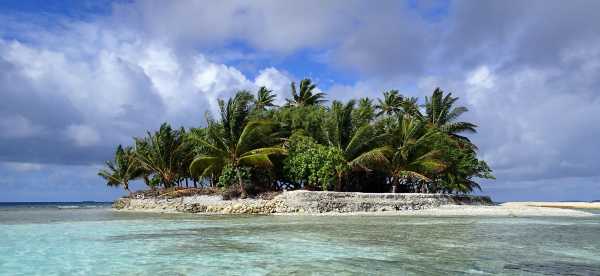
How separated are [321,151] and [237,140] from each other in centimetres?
474

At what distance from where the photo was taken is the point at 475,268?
7.10 meters

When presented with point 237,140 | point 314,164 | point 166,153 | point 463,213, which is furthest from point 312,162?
point 166,153

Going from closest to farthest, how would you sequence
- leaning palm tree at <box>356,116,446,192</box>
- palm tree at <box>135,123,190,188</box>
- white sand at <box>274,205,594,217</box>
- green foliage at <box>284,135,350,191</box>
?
1. white sand at <box>274,205,594,217</box>
2. green foliage at <box>284,135,350,191</box>
3. leaning palm tree at <box>356,116,446,192</box>
4. palm tree at <box>135,123,190,188</box>

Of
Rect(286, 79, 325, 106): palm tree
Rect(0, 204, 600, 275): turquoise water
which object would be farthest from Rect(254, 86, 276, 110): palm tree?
Rect(0, 204, 600, 275): turquoise water

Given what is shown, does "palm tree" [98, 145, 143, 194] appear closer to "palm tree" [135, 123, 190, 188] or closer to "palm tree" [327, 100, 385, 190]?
"palm tree" [135, 123, 190, 188]

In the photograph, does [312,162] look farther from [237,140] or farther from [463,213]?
[463,213]

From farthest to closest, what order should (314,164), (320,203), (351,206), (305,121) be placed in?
(305,121)
(314,164)
(351,206)
(320,203)

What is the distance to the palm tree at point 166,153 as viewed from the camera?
31234 mm

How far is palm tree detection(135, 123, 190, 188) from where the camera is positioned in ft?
102

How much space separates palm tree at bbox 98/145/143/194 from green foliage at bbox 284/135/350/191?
51.4 ft

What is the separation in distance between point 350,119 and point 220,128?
737 cm

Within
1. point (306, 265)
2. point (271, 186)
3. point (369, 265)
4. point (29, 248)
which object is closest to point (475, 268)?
point (369, 265)

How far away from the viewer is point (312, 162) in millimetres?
24312

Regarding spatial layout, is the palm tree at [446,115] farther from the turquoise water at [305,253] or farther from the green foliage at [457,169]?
the turquoise water at [305,253]
